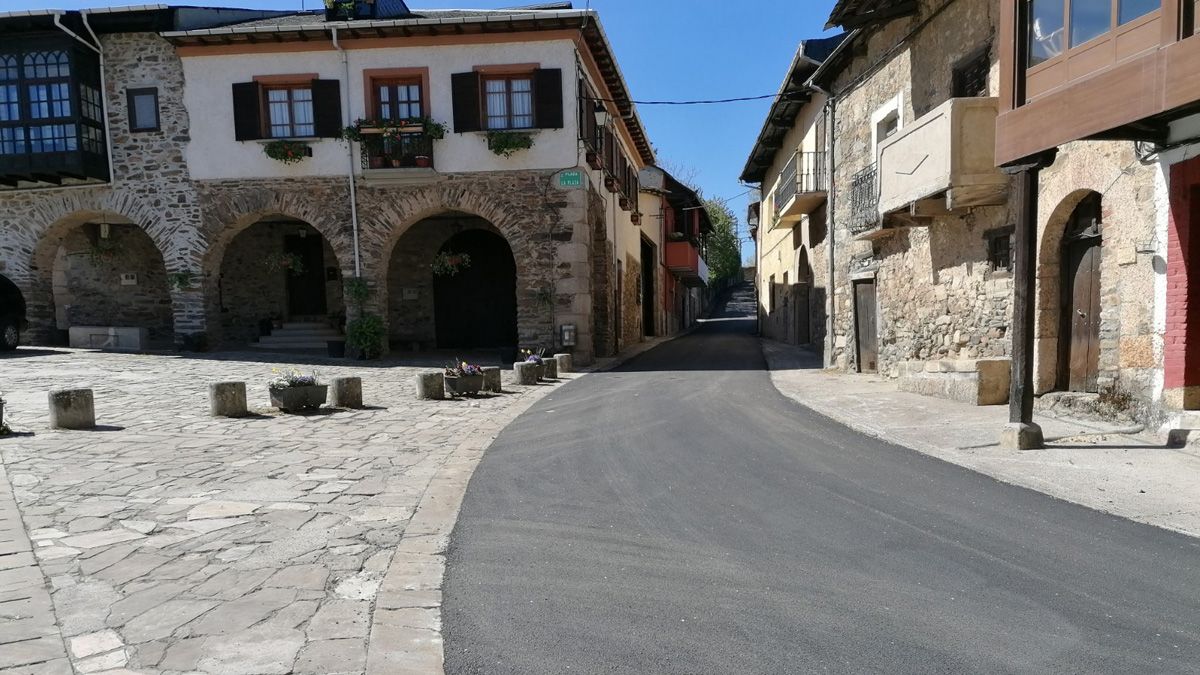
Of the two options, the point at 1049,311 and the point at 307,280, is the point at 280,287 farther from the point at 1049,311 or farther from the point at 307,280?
the point at 1049,311

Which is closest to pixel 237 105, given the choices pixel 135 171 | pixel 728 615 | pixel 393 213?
pixel 135 171

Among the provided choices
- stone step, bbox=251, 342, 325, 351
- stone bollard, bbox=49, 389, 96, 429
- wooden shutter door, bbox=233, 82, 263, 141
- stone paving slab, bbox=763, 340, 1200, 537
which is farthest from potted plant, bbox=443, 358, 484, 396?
wooden shutter door, bbox=233, 82, 263, 141

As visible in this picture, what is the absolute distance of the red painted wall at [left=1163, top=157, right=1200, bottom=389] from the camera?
19.6ft

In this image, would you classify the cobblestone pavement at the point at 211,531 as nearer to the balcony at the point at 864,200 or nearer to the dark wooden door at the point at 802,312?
the balcony at the point at 864,200

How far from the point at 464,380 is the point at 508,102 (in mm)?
7684

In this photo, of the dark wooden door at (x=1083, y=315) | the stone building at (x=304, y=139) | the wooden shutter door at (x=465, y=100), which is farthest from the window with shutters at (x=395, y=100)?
the dark wooden door at (x=1083, y=315)

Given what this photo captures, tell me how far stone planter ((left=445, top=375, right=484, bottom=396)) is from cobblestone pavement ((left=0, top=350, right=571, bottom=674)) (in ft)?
5.25

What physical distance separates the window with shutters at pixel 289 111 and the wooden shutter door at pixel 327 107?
0.28 meters

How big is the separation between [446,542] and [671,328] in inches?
1225

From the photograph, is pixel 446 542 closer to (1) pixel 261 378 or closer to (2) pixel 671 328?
(1) pixel 261 378

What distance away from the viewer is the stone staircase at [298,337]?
17.9 m

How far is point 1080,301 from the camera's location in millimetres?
7570

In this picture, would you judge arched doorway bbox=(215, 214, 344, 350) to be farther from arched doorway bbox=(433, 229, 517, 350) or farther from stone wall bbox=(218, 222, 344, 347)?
arched doorway bbox=(433, 229, 517, 350)

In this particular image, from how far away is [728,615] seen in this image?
295 centimetres
